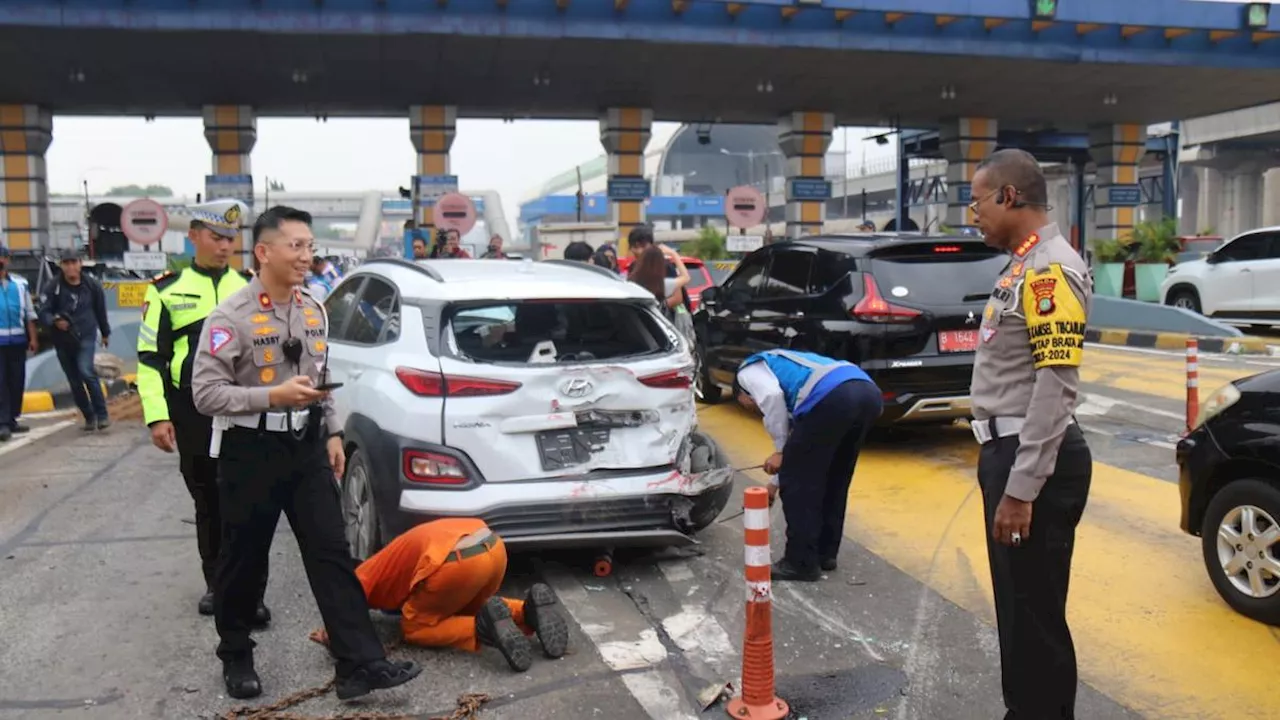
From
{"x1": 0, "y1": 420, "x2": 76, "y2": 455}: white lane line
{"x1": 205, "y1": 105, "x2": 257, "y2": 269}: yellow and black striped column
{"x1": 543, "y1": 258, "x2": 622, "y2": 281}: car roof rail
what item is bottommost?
{"x1": 0, "y1": 420, "x2": 76, "y2": 455}: white lane line

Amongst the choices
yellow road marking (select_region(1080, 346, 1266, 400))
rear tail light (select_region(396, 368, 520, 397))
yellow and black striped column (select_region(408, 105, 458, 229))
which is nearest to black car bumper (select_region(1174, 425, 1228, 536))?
rear tail light (select_region(396, 368, 520, 397))

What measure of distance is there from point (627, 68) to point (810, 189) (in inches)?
245

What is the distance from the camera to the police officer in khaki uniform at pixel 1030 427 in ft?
9.52

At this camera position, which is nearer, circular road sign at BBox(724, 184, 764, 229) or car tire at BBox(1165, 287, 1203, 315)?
car tire at BBox(1165, 287, 1203, 315)

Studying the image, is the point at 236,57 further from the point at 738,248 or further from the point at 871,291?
the point at 871,291

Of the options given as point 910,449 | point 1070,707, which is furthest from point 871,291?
point 1070,707

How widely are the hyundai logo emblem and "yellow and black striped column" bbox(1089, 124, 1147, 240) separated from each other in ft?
85.0

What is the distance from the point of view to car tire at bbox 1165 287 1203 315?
58.9 feet

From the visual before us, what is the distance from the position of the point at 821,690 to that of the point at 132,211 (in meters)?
17.1

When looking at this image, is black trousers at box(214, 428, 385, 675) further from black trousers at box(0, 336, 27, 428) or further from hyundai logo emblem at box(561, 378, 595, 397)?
black trousers at box(0, 336, 27, 428)

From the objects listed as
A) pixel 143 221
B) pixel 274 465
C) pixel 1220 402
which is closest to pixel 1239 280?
pixel 1220 402

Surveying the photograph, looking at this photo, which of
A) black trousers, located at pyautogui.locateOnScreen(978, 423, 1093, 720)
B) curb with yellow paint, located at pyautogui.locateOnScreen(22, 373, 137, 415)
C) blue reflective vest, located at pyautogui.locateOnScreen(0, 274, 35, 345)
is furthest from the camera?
curb with yellow paint, located at pyautogui.locateOnScreen(22, 373, 137, 415)

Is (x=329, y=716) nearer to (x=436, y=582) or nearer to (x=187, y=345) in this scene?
(x=436, y=582)

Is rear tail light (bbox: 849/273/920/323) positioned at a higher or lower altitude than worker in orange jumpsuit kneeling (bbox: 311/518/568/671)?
higher
